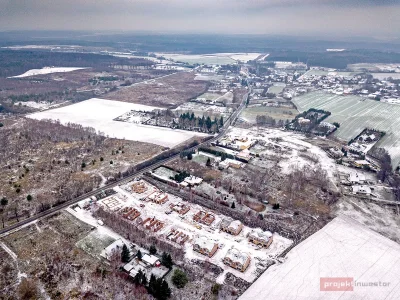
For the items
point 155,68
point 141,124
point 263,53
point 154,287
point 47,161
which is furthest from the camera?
point 263,53

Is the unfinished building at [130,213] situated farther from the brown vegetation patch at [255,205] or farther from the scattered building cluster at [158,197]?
the brown vegetation patch at [255,205]

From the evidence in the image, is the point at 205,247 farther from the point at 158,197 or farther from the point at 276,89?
the point at 276,89

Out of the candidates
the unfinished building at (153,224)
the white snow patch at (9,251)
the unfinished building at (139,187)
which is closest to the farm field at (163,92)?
the unfinished building at (139,187)

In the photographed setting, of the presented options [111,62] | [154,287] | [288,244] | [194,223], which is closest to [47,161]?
[194,223]

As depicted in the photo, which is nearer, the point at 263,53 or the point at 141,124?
the point at 141,124

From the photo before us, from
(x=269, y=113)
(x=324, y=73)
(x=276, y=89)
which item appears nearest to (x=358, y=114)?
(x=269, y=113)

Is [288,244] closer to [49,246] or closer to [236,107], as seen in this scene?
[49,246]

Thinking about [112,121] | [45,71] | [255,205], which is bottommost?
[255,205]

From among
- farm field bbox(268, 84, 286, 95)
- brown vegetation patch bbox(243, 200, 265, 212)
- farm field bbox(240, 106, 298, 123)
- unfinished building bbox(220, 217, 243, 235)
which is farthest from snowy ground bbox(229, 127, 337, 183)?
farm field bbox(268, 84, 286, 95)
